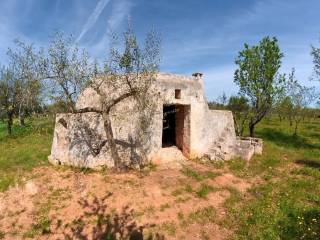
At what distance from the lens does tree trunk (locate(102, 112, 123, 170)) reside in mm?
12773

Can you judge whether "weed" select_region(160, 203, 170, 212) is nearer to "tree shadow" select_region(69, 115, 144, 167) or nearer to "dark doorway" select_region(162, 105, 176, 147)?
"tree shadow" select_region(69, 115, 144, 167)

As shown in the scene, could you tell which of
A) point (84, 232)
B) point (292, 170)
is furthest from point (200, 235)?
point (292, 170)

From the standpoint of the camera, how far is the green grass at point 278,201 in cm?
943

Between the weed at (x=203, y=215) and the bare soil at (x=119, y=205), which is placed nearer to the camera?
the bare soil at (x=119, y=205)

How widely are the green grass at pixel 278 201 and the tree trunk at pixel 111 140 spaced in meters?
4.98

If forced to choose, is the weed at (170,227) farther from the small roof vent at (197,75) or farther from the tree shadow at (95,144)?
the small roof vent at (197,75)

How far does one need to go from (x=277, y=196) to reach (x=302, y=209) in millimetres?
1401

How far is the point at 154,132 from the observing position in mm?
14359

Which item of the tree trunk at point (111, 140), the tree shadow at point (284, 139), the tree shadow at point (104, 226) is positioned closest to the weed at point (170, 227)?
the tree shadow at point (104, 226)

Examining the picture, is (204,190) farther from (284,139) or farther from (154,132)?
(284,139)

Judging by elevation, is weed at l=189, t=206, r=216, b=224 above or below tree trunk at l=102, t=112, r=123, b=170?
below

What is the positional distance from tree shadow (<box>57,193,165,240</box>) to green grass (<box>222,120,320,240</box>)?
9.75 ft

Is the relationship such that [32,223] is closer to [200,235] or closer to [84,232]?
[84,232]

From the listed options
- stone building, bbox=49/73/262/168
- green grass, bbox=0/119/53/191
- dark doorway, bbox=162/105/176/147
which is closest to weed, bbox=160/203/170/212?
stone building, bbox=49/73/262/168
